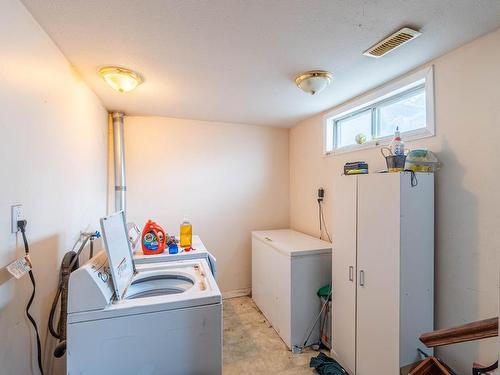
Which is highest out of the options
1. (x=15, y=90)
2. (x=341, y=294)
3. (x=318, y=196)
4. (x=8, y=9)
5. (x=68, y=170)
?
(x=8, y=9)

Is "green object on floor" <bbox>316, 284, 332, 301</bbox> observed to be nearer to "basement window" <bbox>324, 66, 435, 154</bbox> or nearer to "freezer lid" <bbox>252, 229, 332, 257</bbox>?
"freezer lid" <bbox>252, 229, 332, 257</bbox>

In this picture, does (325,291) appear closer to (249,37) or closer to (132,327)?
(132,327)

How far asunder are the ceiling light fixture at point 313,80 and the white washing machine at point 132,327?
1630mm

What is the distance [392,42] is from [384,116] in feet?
2.90

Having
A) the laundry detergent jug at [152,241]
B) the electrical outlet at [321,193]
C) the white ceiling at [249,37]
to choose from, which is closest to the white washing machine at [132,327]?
the laundry detergent jug at [152,241]

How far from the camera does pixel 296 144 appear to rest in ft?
11.6

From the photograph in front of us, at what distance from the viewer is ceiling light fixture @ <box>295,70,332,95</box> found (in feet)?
6.40

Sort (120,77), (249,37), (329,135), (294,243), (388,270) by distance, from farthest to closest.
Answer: (329,135) < (294,243) < (120,77) < (388,270) < (249,37)

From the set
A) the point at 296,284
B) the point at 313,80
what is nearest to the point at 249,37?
the point at 313,80

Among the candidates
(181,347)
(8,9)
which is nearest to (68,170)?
(8,9)

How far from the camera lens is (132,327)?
4.08 feet

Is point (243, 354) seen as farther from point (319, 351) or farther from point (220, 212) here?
point (220, 212)

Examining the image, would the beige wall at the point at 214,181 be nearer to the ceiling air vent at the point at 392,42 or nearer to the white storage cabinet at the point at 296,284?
the white storage cabinet at the point at 296,284

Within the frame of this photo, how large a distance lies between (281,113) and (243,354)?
249 cm
